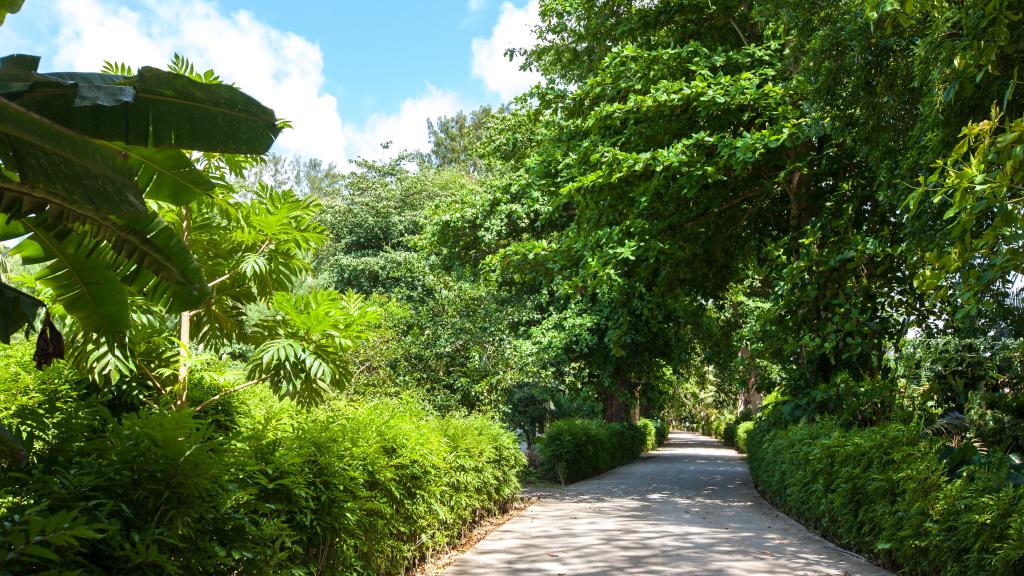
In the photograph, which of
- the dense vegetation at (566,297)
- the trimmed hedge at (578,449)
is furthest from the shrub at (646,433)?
the dense vegetation at (566,297)

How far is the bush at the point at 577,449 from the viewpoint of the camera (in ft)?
61.8

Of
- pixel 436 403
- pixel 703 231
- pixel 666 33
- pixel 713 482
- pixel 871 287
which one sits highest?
pixel 666 33

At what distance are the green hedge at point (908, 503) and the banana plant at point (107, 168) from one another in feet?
19.3

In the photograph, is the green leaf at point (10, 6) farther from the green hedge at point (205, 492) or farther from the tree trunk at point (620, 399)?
the tree trunk at point (620, 399)

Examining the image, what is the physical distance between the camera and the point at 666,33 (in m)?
16.3

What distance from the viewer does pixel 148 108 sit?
4.34m

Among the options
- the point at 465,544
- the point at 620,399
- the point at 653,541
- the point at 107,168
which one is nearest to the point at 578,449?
the point at 620,399

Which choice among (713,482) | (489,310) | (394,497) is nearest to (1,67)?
(394,497)

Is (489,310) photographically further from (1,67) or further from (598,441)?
(1,67)

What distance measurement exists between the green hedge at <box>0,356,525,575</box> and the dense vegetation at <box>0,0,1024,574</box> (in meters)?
0.02

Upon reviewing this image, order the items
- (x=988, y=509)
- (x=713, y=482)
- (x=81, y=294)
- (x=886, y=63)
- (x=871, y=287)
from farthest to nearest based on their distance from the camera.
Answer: (x=713, y=482) → (x=871, y=287) → (x=886, y=63) → (x=988, y=509) → (x=81, y=294)

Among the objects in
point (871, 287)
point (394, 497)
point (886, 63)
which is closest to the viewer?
point (394, 497)

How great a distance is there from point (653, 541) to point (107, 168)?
806 cm

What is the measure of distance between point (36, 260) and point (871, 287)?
11.9m
